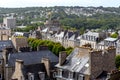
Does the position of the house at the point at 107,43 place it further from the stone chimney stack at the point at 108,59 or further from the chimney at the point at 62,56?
the stone chimney stack at the point at 108,59

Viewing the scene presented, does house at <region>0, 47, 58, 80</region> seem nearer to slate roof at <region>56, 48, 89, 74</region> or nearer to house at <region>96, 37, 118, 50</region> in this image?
slate roof at <region>56, 48, 89, 74</region>

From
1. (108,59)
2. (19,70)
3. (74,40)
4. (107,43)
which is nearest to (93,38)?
(107,43)

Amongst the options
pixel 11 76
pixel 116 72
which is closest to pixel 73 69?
pixel 116 72

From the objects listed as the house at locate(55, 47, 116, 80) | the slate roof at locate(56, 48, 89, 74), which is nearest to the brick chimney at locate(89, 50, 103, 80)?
the house at locate(55, 47, 116, 80)

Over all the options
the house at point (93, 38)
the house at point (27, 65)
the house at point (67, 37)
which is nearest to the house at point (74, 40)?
the house at point (67, 37)

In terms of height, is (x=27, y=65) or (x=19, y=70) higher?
(x=27, y=65)

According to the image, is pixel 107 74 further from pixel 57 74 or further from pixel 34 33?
pixel 34 33

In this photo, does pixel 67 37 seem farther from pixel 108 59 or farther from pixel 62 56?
pixel 108 59

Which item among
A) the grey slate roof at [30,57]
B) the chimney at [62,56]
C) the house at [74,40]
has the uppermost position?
the chimney at [62,56]
